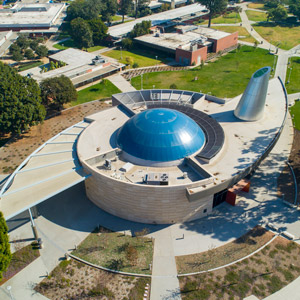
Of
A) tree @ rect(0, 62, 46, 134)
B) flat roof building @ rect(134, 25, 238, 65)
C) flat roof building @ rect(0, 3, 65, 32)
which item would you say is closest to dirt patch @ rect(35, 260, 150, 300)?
tree @ rect(0, 62, 46, 134)

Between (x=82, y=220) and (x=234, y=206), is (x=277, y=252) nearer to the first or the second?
(x=234, y=206)

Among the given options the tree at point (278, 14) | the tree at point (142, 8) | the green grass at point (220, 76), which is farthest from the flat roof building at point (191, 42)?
the tree at point (278, 14)

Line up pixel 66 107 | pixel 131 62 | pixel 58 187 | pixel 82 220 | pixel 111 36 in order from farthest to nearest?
pixel 111 36 → pixel 131 62 → pixel 66 107 → pixel 82 220 → pixel 58 187

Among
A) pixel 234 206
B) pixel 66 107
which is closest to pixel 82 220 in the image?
pixel 234 206

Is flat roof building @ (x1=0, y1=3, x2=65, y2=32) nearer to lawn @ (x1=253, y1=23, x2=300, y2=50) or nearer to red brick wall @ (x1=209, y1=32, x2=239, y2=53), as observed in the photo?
red brick wall @ (x1=209, y1=32, x2=239, y2=53)

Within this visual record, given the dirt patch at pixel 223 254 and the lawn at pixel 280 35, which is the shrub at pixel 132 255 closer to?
the dirt patch at pixel 223 254
